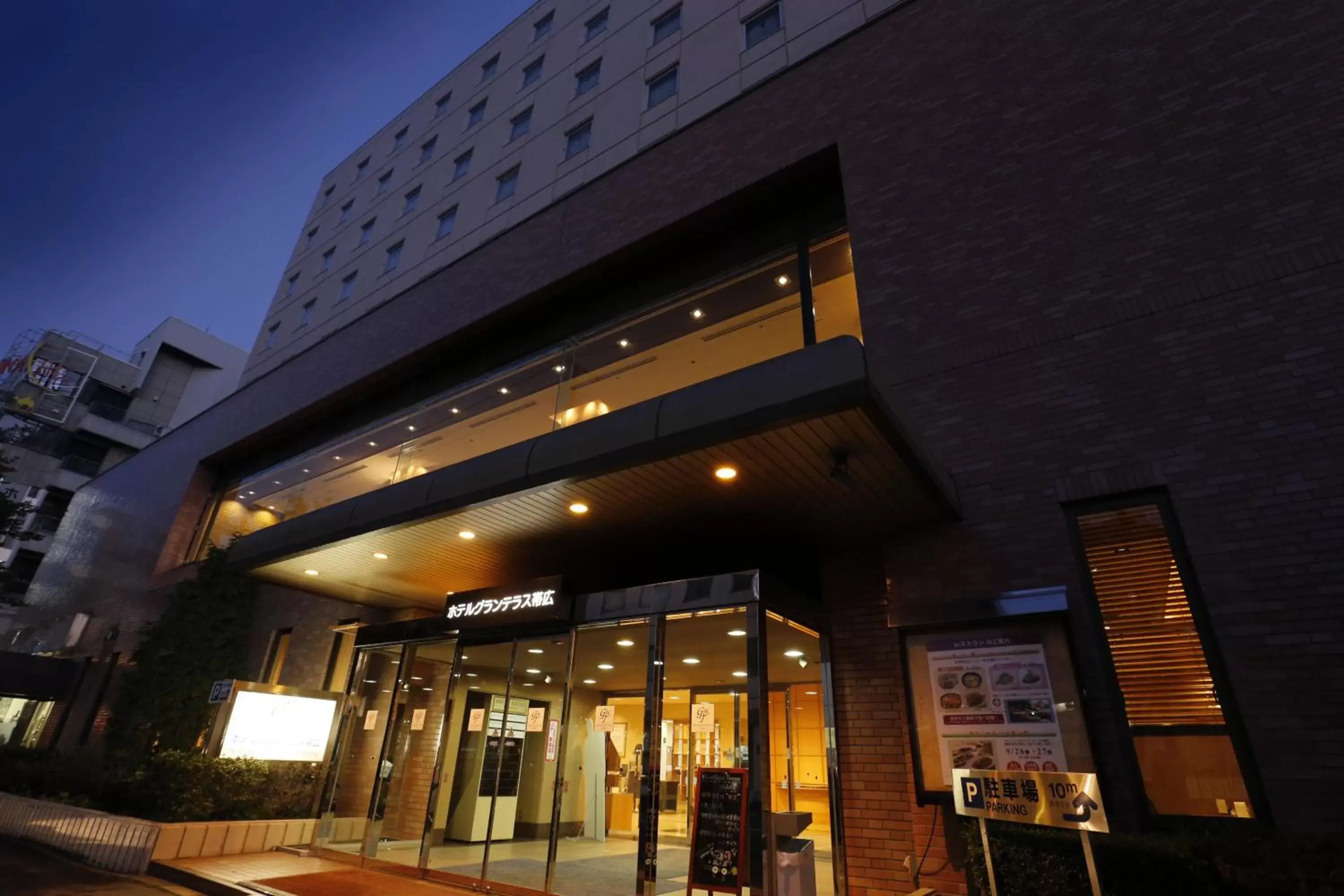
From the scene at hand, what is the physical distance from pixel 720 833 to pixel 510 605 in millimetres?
3957

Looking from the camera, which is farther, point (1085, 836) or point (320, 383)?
point (320, 383)

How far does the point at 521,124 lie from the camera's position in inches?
781

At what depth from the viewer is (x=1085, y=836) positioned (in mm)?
4445

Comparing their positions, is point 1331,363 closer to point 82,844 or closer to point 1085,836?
point 1085,836

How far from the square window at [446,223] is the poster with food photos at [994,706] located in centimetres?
1814

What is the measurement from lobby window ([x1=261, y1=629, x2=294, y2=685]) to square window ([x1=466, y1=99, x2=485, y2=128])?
15.9 m

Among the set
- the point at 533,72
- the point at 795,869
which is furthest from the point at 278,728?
the point at 533,72

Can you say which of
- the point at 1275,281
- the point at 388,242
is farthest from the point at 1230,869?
the point at 388,242

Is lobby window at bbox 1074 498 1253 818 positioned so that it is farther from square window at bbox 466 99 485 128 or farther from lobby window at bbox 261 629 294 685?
square window at bbox 466 99 485 128

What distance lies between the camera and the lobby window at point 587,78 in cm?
1788

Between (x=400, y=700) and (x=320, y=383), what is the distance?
1098cm

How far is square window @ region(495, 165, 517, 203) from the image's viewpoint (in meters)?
18.6

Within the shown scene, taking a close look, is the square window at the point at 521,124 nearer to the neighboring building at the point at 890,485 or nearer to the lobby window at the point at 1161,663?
the neighboring building at the point at 890,485

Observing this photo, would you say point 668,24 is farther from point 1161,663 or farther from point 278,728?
point 278,728
